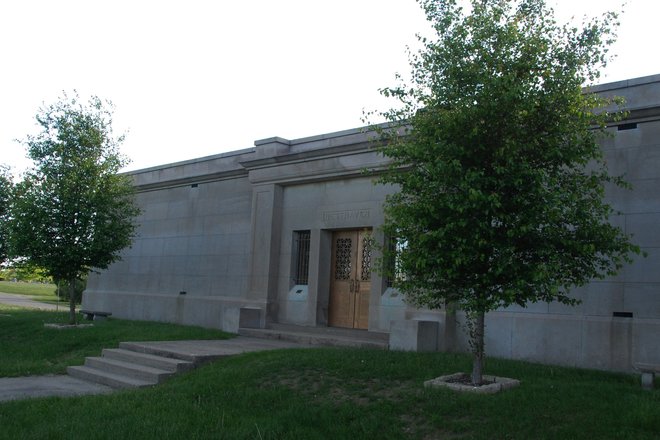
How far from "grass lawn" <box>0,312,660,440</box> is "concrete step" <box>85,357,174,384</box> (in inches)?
29.4

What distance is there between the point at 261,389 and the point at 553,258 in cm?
430

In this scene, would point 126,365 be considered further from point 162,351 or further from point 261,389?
point 261,389

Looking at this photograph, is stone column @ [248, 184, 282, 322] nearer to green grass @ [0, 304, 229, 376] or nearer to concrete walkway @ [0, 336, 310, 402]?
green grass @ [0, 304, 229, 376]

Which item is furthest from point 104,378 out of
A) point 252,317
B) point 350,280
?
point 350,280

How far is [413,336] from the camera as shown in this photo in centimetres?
1229

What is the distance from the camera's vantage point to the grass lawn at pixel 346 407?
23.1 ft

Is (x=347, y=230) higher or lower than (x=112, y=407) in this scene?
higher

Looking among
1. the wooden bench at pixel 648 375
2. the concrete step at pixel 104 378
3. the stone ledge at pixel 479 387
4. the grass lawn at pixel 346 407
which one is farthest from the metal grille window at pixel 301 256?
the wooden bench at pixel 648 375


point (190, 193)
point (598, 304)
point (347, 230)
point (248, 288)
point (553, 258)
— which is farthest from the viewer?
point (190, 193)

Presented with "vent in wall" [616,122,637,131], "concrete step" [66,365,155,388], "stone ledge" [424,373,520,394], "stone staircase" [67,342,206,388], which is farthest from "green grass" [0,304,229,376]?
"vent in wall" [616,122,637,131]

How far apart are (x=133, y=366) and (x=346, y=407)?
209 inches

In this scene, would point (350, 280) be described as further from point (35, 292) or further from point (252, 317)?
point (35, 292)

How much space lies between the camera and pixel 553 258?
8.12 m

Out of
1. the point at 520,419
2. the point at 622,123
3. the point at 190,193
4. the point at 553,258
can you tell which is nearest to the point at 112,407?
the point at 520,419
